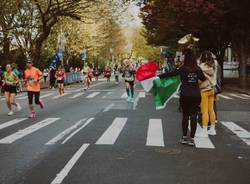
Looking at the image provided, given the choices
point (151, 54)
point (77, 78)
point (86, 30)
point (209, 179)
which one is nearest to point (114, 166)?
point (209, 179)

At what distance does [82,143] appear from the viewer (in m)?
10.0

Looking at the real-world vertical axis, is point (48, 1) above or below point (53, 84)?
above

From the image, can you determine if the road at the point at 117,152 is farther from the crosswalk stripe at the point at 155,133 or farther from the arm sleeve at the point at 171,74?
the arm sleeve at the point at 171,74

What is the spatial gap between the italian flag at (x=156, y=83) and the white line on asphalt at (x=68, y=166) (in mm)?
1703

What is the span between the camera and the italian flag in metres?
10.1

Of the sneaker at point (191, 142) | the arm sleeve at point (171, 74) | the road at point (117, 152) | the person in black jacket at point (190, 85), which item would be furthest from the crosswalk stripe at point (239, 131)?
the arm sleeve at point (171, 74)

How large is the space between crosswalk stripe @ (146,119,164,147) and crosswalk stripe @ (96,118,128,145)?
0.69 m

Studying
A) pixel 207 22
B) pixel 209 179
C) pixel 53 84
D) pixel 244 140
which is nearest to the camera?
pixel 209 179

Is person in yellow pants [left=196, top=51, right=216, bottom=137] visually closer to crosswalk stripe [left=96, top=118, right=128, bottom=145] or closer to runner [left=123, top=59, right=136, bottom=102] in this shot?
crosswalk stripe [left=96, top=118, right=128, bottom=145]

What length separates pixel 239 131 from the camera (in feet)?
40.7

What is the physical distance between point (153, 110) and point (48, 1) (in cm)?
Result: 2723

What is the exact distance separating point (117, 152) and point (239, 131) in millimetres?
4417

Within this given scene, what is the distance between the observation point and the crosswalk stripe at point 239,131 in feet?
36.2

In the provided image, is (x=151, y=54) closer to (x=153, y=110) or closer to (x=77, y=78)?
(x=77, y=78)
